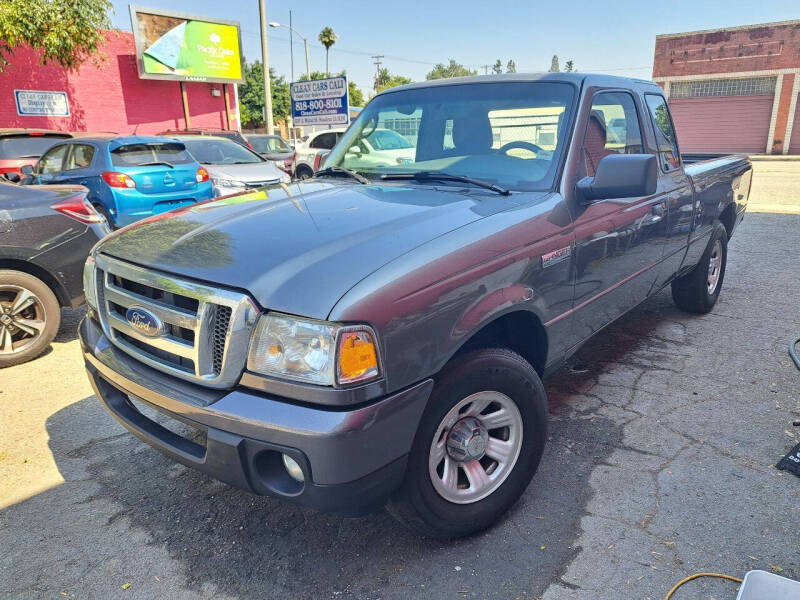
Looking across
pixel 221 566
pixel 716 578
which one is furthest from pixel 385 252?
pixel 716 578

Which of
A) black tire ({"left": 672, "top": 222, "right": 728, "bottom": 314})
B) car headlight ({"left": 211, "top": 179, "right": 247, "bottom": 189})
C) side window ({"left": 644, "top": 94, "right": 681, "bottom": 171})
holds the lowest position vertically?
black tire ({"left": 672, "top": 222, "right": 728, "bottom": 314})

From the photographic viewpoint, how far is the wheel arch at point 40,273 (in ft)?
14.3

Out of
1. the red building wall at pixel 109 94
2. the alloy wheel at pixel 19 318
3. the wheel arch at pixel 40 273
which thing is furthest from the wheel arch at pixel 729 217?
the red building wall at pixel 109 94

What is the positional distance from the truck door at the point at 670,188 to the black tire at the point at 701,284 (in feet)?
2.59

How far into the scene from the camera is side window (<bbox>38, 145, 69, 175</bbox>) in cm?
848

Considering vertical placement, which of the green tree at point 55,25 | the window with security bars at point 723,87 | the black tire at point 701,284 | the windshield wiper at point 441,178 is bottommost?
the black tire at point 701,284

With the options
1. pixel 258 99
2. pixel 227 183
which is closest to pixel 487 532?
pixel 227 183

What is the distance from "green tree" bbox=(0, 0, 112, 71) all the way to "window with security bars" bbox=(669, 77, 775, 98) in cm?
2770

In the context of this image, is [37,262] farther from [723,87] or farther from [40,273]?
[723,87]

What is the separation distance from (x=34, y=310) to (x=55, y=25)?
1305cm

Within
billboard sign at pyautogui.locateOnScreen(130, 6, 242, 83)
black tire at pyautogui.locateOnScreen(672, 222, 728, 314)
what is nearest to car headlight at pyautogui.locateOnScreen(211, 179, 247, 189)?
black tire at pyautogui.locateOnScreen(672, 222, 728, 314)

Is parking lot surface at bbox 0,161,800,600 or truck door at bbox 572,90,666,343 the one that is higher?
truck door at bbox 572,90,666,343

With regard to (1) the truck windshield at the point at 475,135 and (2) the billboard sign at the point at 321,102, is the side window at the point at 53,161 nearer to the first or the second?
(1) the truck windshield at the point at 475,135

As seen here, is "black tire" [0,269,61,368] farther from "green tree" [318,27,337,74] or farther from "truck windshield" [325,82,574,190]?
"green tree" [318,27,337,74]
